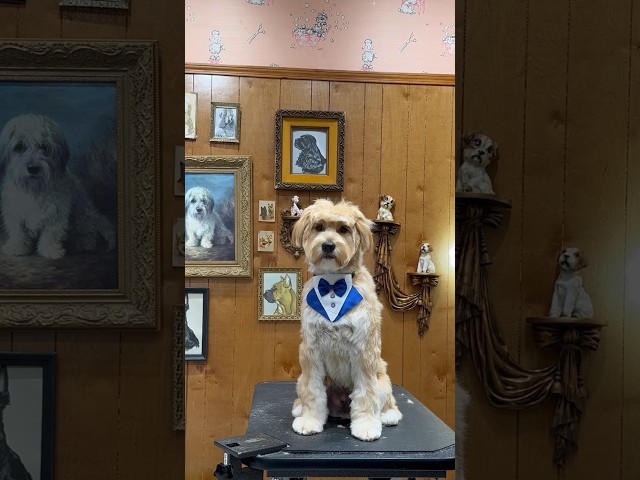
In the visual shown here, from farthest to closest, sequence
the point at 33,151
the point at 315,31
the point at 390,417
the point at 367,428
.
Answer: the point at 315,31
the point at 390,417
the point at 367,428
the point at 33,151

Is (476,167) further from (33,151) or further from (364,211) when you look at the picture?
(364,211)

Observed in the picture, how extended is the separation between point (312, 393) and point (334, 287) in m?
0.38

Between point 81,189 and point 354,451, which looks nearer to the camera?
point 81,189

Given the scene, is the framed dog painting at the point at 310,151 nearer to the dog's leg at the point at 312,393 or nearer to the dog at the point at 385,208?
the dog at the point at 385,208

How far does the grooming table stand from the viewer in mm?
1673

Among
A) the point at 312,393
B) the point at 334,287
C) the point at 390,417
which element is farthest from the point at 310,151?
the point at 390,417

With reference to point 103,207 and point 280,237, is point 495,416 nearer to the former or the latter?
point 103,207

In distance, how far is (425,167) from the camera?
253cm

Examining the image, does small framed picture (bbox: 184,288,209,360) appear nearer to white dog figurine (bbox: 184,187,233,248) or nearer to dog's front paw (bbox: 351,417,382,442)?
white dog figurine (bbox: 184,187,233,248)

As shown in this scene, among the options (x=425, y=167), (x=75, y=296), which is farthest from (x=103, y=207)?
(x=425, y=167)

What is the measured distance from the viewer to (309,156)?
2439 mm

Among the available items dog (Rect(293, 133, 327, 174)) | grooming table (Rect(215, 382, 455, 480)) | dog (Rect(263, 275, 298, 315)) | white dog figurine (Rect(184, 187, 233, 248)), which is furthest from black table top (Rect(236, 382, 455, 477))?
dog (Rect(293, 133, 327, 174))

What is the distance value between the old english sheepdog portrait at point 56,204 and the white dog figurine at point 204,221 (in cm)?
122

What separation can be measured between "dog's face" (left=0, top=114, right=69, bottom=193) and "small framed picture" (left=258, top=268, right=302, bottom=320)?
4.28ft
